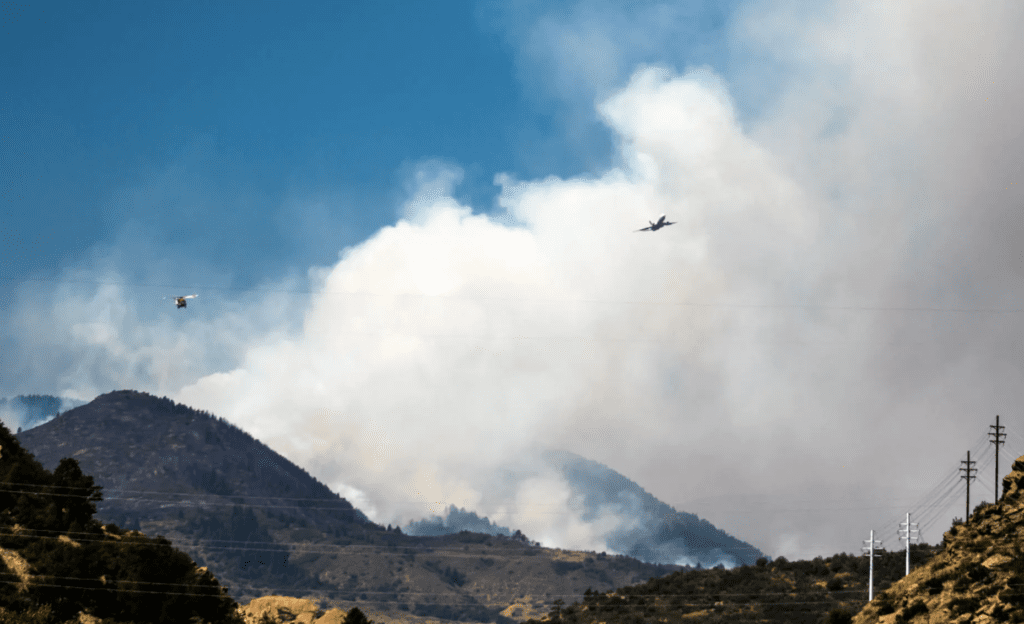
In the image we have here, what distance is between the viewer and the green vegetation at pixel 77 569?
7456 cm

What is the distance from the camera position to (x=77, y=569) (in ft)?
254

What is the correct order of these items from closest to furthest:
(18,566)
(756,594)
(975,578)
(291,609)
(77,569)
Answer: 1. (975,578)
2. (18,566)
3. (77,569)
4. (756,594)
5. (291,609)

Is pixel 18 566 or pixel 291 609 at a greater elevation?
pixel 291 609

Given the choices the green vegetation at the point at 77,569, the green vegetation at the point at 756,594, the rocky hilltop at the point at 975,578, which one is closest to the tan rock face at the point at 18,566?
the green vegetation at the point at 77,569

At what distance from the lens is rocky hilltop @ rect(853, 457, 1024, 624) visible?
2007 inches

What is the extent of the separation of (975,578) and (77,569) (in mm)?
57360

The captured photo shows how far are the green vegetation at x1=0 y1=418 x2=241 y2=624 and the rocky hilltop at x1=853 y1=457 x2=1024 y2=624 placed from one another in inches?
1833

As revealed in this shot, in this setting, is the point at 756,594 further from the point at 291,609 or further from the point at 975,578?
the point at 975,578

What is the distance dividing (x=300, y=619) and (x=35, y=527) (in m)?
73.4

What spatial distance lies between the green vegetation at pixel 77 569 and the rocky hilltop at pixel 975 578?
4657cm

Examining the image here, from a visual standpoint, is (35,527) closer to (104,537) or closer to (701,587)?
(104,537)

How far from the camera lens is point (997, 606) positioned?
49.8m

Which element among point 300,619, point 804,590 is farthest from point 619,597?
point 300,619

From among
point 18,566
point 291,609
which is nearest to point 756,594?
point 291,609
